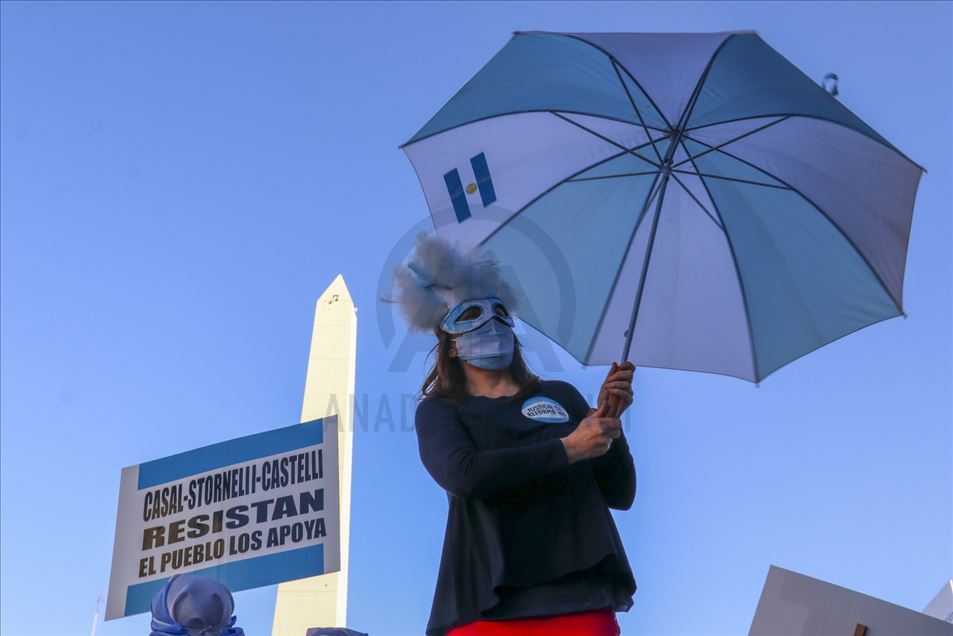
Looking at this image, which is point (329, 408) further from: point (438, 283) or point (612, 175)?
point (438, 283)

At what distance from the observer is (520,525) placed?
8.71 feet

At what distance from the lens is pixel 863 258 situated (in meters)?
3.85

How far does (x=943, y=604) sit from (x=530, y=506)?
5921mm

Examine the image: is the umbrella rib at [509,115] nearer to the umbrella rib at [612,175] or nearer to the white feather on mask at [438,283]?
the umbrella rib at [612,175]

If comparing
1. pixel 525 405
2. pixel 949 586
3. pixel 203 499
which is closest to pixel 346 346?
pixel 949 586

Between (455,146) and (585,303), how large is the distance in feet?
2.50

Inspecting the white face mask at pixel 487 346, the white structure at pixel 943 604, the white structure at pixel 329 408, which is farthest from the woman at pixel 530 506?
the white structure at pixel 329 408

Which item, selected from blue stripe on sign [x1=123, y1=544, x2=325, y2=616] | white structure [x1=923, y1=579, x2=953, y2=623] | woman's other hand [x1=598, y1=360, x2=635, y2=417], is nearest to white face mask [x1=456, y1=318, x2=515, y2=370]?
woman's other hand [x1=598, y1=360, x2=635, y2=417]

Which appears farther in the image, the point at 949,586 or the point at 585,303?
the point at 949,586

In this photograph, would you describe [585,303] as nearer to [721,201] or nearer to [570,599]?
[721,201]

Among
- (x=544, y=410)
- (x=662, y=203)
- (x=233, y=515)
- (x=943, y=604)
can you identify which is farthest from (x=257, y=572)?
(x=943, y=604)

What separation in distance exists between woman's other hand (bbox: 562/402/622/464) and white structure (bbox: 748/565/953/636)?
4.91ft

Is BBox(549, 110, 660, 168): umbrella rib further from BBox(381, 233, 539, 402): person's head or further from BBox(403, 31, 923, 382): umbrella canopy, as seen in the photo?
BBox(381, 233, 539, 402): person's head

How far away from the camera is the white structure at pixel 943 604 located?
7.05 m
